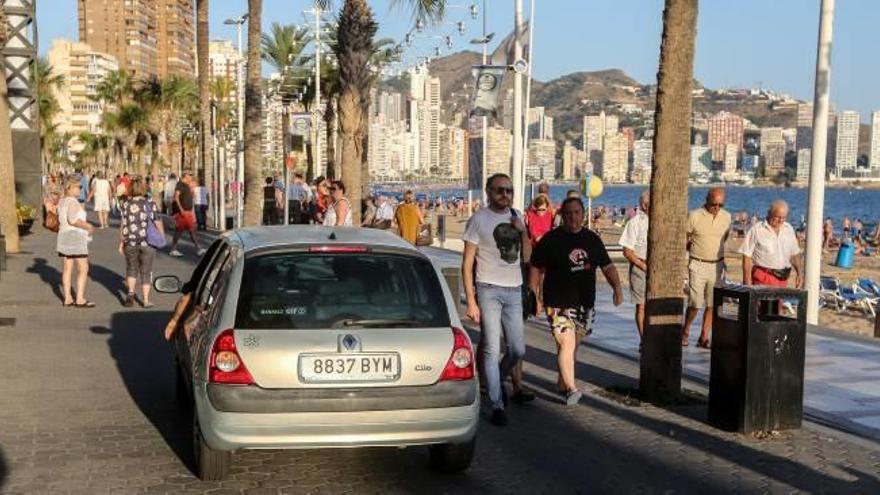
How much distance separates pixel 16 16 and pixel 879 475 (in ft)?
92.5

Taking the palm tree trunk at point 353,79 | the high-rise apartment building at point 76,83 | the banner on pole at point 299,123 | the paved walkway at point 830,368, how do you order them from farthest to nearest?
1. the high-rise apartment building at point 76,83
2. the banner on pole at point 299,123
3. the palm tree trunk at point 353,79
4. the paved walkway at point 830,368

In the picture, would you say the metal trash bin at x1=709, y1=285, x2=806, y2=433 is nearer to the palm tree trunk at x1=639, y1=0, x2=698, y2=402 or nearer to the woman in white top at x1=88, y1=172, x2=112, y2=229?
the palm tree trunk at x1=639, y1=0, x2=698, y2=402

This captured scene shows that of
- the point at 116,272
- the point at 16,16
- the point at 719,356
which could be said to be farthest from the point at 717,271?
the point at 16,16

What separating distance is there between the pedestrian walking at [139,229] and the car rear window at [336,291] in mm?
8167

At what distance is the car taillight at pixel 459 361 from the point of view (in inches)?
218

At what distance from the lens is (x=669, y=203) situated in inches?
316

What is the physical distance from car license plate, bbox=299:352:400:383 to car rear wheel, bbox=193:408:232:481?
76 centimetres

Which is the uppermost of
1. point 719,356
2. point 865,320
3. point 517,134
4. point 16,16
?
point 16,16

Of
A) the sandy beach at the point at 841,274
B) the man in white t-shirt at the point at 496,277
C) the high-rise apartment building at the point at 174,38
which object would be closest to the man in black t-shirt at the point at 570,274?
the man in white t-shirt at the point at 496,277

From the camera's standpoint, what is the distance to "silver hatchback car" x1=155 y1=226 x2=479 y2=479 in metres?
5.29

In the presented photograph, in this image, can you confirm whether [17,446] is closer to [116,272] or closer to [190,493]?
[190,493]

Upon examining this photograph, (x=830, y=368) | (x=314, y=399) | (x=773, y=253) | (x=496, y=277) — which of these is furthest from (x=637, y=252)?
(x=314, y=399)

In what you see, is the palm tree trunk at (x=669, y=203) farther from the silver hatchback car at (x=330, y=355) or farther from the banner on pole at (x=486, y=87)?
the banner on pole at (x=486, y=87)

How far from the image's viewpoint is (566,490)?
5.75m
